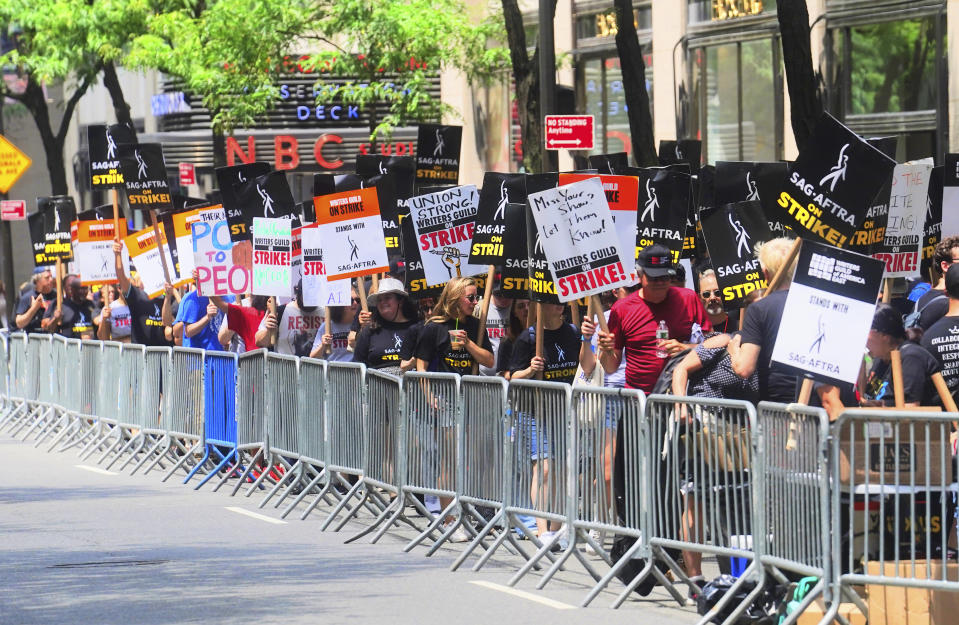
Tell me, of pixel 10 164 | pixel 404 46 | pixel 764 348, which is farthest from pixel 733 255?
pixel 10 164

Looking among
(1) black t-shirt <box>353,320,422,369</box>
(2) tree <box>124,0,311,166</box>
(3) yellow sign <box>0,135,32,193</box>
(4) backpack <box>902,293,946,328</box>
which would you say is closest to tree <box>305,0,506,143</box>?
(2) tree <box>124,0,311,166</box>

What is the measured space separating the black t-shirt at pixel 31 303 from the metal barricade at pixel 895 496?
1827 cm

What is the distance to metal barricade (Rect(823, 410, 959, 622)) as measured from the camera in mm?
7699

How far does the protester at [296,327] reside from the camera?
16.6 meters

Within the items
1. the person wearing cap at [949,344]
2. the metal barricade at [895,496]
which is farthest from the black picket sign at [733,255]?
the metal barricade at [895,496]

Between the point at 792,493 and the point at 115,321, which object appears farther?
the point at 115,321

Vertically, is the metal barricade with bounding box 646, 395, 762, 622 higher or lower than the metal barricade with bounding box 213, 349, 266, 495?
higher

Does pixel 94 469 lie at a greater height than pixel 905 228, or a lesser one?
lesser

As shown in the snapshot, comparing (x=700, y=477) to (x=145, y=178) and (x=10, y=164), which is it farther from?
(x=10, y=164)

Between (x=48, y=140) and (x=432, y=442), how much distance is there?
1264 inches

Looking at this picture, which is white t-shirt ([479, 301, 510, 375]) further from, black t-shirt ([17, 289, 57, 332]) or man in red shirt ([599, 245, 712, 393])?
black t-shirt ([17, 289, 57, 332])

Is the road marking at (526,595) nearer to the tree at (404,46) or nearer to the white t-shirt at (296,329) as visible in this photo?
the white t-shirt at (296,329)

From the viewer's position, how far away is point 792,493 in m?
8.27

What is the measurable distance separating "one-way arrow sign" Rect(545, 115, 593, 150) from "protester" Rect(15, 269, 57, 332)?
8032 mm
